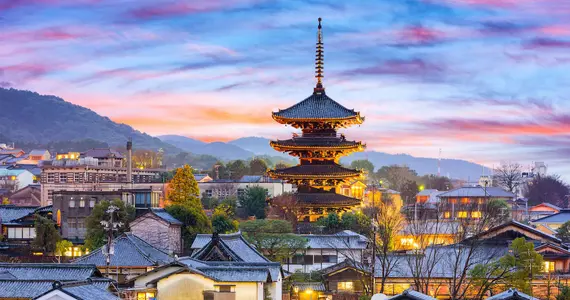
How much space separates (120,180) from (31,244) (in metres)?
47.2

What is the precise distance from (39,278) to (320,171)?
37.0 metres

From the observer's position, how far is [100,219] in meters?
62.4

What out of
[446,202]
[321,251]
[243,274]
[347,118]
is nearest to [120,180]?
[446,202]

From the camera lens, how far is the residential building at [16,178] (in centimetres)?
14300

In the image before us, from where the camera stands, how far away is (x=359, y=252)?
194 ft

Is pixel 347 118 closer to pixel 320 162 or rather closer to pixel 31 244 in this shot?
pixel 320 162

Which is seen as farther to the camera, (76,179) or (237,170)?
(237,170)

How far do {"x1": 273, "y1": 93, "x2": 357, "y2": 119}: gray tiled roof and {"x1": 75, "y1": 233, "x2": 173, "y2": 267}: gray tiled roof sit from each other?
940 inches

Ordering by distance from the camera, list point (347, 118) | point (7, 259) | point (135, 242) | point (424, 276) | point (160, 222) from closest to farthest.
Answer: point (424, 276) → point (135, 242) → point (7, 259) → point (160, 222) → point (347, 118)

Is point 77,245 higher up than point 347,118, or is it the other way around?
point 347,118

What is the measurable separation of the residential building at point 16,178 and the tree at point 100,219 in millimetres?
79896

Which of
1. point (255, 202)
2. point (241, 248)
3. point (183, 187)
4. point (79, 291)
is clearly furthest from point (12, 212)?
point (79, 291)

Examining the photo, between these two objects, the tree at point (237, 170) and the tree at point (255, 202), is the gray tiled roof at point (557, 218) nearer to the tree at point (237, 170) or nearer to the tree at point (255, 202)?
the tree at point (255, 202)

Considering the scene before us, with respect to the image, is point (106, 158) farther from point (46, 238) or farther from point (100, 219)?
point (100, 219)
